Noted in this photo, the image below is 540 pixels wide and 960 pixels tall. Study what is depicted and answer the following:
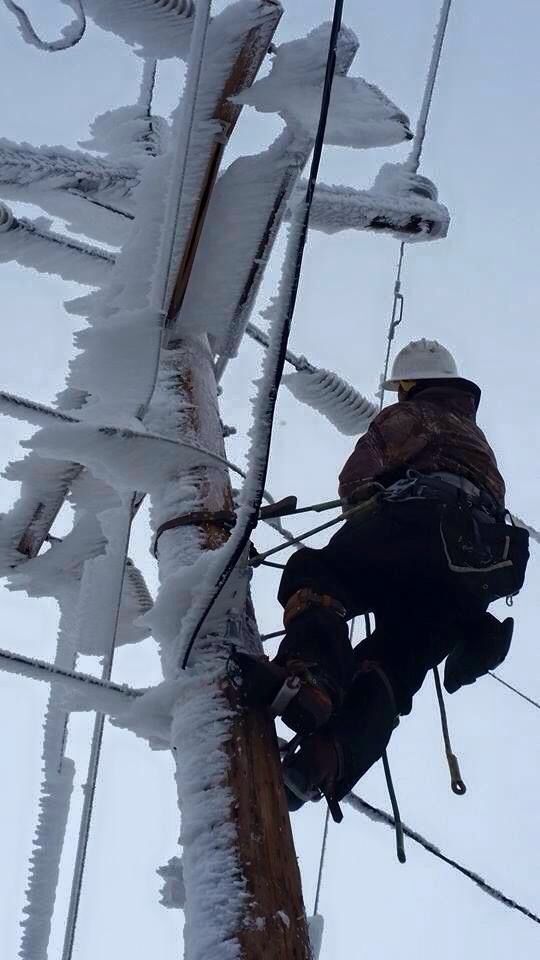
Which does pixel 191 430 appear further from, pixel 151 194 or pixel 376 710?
pixel 376 710

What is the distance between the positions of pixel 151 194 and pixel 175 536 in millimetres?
962

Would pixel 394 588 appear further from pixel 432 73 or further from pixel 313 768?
pixel 432 73

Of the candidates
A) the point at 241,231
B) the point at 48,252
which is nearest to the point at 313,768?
the point at 241,231

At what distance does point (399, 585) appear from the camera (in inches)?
143

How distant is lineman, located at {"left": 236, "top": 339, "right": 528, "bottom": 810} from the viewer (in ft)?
9.86

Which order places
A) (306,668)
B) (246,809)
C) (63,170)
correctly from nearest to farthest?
(246,809)
(306,668)
(63,170)

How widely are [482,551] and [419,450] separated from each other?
45 cm

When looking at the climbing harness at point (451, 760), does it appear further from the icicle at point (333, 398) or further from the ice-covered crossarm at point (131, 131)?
the ice-covered crossarm at point (131, 131)

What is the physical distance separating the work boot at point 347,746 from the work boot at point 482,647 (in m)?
0.47

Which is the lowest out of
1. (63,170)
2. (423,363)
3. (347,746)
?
(347,746)

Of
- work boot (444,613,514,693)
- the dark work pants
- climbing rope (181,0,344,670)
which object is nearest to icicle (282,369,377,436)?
the dark work pants

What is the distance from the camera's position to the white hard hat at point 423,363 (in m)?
4.78

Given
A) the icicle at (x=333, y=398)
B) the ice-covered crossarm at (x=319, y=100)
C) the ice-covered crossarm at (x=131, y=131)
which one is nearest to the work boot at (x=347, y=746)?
the ice-covered crossarm at (x=319, y=100)

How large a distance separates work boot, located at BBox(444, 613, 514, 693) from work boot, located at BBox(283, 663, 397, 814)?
470mm
